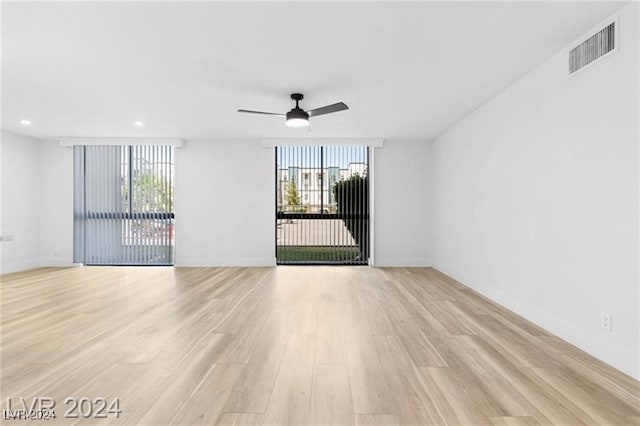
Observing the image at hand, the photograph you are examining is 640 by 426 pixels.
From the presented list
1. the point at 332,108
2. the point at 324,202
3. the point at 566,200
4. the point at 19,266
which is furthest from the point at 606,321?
the point at 19,266

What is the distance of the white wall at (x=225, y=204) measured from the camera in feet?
22.4

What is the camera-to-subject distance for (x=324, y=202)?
23.7 feet

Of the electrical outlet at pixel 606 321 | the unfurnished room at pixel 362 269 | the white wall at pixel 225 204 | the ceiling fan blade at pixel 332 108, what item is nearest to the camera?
the unfurnished room at pixel 362 269

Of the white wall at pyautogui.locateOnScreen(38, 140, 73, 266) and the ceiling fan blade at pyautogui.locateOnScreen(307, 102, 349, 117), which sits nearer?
the ceiling fan blade at pyautogui.locateOnScreen(307, 102, 349, 117)

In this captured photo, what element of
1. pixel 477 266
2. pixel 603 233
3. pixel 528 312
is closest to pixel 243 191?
pixel 477 266

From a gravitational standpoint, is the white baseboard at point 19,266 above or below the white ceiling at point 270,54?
below

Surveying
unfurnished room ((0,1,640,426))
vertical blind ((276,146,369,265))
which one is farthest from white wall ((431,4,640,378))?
vertical blind ((276,146,369,265))

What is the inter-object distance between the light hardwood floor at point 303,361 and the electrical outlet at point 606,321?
11.0 inches

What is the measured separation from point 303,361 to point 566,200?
2686 millimetres

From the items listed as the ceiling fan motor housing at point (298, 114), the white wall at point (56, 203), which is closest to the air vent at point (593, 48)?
the ceiling fan motor housing at point (298, 114)

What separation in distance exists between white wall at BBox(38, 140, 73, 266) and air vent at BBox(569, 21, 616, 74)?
850cm

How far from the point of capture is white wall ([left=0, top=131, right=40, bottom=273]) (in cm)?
617

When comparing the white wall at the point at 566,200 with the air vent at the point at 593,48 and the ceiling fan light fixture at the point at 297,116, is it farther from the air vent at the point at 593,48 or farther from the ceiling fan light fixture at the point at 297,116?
the ceiling fan light fixture at the point at 297,116

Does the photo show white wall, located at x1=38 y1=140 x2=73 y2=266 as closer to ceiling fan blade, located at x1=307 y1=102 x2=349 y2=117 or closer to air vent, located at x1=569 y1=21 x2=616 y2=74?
ceiling fan blade, located at x1=307 y1=102 x2=349 y2=117
